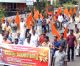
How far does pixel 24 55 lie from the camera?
13.3 meters

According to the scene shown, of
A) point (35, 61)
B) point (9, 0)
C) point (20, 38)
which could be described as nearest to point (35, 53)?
point (35, 61)

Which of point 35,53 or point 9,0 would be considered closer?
point 35,53

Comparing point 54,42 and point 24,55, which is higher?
point 54,42

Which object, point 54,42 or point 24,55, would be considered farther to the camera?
point 54,42

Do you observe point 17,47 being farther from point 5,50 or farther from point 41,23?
point 41,23

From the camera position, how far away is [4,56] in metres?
13.7

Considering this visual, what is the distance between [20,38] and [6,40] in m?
1.56

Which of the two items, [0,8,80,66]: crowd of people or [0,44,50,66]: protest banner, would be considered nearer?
[0,44,50,66]: protest banner

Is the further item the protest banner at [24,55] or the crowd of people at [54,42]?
the crowd of people at [54,42]

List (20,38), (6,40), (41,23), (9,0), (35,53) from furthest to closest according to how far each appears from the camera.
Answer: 1. (9,0)
2. (41,23)
3. (20,38)
4. (6,40)
5. (35,53)

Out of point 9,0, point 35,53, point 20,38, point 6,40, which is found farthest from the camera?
point 9,0

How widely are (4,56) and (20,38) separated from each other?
278cm

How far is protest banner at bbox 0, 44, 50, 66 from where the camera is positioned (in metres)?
12.9

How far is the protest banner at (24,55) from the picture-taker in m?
12.9
